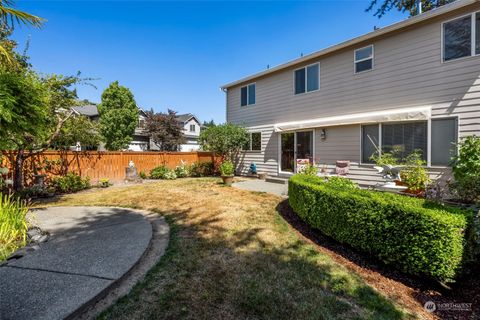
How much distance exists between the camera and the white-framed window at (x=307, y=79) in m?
10.8

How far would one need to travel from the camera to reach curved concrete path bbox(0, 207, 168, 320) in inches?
95.5

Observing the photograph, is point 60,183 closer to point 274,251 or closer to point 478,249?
point 274,251

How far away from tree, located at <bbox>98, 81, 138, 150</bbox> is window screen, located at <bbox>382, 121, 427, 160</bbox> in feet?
78.7

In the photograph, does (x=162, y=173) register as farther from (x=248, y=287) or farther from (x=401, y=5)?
(x=401, y=5)

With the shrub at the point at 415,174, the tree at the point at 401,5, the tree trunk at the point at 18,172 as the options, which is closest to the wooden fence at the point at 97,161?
the tree trunk at the point at 18,172

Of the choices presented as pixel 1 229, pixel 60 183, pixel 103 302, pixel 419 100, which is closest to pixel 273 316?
pixel 103 302

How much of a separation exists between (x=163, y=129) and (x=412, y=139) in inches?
913

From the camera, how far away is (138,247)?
4.05m

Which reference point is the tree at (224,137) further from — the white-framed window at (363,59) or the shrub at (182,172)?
the white-framed window at (363,59)

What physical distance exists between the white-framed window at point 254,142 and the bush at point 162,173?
15.6 ft

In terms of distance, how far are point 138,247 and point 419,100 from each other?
9296 millimetres

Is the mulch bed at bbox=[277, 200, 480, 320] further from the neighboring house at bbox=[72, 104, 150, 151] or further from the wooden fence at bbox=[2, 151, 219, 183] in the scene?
the neighboring house at bbox=[72, 104, 150, 151]

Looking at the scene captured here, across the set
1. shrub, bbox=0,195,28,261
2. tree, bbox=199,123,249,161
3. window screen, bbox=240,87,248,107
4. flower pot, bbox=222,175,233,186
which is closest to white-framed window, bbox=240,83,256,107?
window screen, bbox=240,87,248,107

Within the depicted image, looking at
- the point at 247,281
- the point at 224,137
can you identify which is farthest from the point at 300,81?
the point at 247,281
